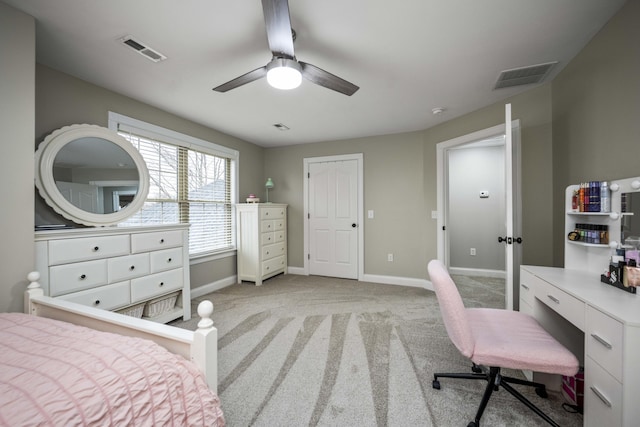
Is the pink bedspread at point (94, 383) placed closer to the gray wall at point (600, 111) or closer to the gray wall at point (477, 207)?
the gray wall at point (600, 111)

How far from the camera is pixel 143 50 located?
1865 millimetres

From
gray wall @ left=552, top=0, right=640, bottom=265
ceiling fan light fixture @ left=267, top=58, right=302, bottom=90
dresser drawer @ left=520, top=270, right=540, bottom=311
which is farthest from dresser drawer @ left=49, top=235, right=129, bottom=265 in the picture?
gray wall @ left=552, top=0, right=640, bottom=265

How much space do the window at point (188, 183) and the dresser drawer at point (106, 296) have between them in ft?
2.83

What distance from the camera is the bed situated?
680 mm

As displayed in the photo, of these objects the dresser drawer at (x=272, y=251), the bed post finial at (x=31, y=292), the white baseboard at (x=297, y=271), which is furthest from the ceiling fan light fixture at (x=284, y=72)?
the white baseboard at (x=297, y=271)

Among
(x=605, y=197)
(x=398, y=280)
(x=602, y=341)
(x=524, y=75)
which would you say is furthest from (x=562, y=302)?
(x=398, y=280)

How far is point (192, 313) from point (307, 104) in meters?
2.66

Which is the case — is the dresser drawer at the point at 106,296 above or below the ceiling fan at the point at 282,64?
below

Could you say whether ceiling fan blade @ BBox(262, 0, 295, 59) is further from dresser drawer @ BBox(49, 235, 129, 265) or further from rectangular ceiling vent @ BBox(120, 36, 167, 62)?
dresser drawer @ BBox(49, 235, 129, 265)

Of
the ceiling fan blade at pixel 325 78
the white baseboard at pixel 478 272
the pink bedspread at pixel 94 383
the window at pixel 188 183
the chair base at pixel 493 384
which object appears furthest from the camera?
the white baseboard at pixel 478 272

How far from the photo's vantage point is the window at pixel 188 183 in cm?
279

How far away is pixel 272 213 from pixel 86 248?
2.49 meters

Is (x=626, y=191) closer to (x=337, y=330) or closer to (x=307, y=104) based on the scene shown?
(x=337, y=330)

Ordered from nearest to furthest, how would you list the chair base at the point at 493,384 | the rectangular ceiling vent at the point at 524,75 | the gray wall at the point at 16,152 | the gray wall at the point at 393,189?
the chair base at the point at 493,384 < the gray wall at the point at 16,152 < the rectangular ceiling vent at the point at 524,75 < the gray wall at the point at 393,189
